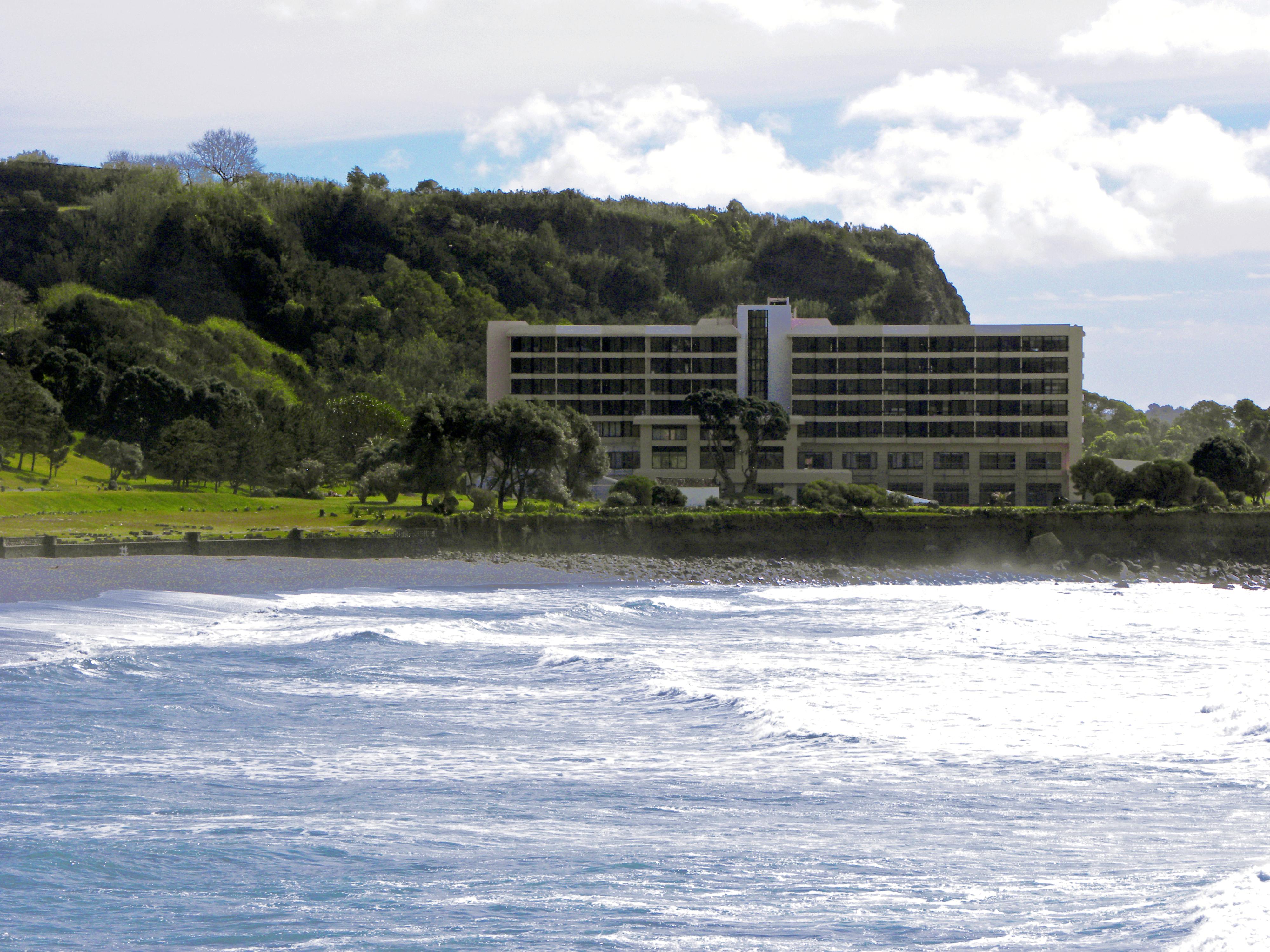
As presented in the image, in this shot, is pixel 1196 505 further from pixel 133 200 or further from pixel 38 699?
pixel 133 200

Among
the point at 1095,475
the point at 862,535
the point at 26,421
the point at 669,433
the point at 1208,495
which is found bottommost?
the point at 862,535

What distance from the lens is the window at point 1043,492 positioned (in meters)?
107

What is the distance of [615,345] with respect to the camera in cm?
11338

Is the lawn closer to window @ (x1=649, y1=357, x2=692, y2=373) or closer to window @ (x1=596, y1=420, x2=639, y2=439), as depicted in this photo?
window @ (x1=596, y1=420, x2=639, y2=439)

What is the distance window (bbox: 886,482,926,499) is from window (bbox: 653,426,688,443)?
66.6ft

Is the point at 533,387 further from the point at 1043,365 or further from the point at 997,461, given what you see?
the point at 1043,365

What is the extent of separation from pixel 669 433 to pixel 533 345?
1682cm

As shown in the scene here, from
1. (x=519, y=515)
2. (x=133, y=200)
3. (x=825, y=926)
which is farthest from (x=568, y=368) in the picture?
(x=825, y=926)

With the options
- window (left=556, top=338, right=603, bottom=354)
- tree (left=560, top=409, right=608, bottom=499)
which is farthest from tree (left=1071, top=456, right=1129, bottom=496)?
window (left=556, top=338, right=603, bottom=354)

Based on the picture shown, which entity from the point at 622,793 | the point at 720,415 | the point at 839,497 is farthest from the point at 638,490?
the point at 622,793

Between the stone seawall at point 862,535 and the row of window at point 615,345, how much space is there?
4490cm

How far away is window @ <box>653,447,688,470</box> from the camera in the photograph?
109 meters

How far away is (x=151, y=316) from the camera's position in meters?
139

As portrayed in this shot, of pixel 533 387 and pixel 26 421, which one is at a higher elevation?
pixel 533 387
